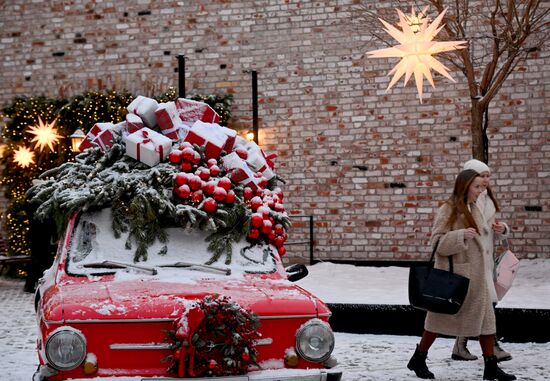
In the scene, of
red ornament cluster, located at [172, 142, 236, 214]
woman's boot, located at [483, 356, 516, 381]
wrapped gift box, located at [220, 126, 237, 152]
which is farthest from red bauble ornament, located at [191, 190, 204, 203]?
woman's boot, located at [483, 356, 516, 381]

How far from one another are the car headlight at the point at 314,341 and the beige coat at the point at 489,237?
2.41 metres

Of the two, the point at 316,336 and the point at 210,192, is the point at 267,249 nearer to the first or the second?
the point at 210,192

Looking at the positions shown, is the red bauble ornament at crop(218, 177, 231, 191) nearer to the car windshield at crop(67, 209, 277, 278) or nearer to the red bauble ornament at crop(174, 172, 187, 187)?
the red bauble ornament at crop(174, 172, 187, 187)

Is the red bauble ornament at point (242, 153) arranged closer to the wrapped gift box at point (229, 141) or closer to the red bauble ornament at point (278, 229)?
the wrapped gift box at point (229, 141)

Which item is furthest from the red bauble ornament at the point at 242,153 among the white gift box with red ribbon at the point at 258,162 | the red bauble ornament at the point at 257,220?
the red bauble ornament at the point at 257,220

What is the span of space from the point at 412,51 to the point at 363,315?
2.63 meters

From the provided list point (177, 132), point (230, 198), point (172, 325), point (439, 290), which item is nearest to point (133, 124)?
point (177, 132)

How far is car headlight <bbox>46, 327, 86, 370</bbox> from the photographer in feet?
12.3

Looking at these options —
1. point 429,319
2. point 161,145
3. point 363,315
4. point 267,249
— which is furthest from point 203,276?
point 363,315

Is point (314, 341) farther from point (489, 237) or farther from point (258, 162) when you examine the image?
point (489, 237)

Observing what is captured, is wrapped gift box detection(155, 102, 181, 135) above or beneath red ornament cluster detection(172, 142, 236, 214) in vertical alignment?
above

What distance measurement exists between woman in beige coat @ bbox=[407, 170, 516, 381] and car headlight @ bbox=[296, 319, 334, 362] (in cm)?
211

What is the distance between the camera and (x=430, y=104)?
12.5 meters

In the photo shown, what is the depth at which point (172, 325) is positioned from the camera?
12.7 ft
